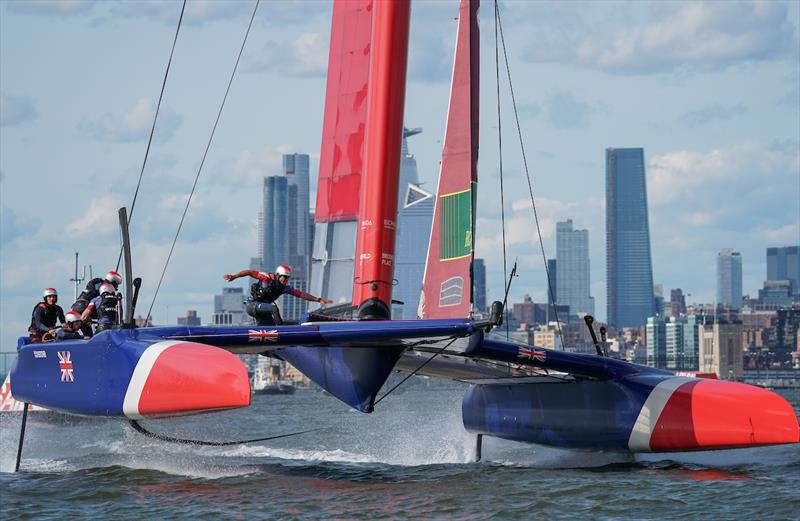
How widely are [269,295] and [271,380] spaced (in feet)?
305

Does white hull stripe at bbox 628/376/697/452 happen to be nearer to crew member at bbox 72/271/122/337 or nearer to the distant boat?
crew member at bbox 72/271/122/337

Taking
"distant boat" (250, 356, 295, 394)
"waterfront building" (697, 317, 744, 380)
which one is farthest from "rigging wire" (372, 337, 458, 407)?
"waterfront building" (697, 317, 744, 380)

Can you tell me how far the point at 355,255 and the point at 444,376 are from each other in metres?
2.84

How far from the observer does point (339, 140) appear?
1430cm

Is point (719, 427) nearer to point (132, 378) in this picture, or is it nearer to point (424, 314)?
point (424, 314)

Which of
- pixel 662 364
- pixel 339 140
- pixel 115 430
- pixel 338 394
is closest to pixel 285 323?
pixel 338 394

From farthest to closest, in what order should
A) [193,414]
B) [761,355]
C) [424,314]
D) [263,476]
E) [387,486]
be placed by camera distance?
[761,355] < [424,314] < [263,476] < [387,486] < [193,414]

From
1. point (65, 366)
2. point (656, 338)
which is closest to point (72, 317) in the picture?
point (65, 366)

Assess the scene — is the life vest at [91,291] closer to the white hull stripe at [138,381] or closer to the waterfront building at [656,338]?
the white hull stripe at [138,381]

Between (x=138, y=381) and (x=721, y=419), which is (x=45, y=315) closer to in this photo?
(x=138, y=381)

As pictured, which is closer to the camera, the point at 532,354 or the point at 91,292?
the point at 532,354

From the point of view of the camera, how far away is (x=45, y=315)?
15.1 m

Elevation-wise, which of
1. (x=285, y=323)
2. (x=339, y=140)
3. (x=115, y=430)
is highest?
(x=339, y=140)

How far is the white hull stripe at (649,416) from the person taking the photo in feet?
45.1
